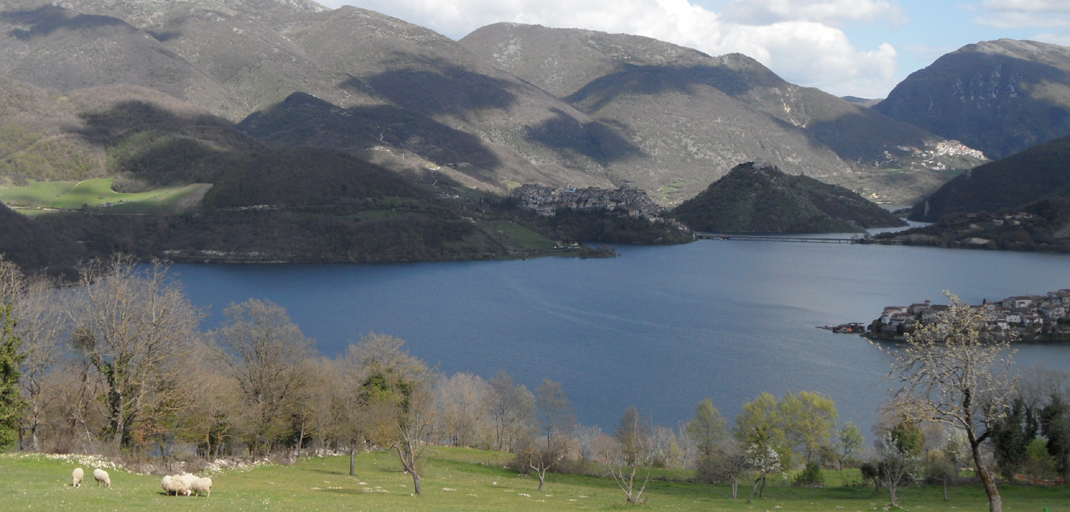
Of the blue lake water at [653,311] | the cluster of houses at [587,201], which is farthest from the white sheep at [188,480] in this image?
the cluster of houses at [587,201]

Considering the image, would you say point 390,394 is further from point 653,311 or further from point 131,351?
point 653,311

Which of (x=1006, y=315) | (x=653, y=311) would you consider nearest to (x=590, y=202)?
(x=653, y=311)

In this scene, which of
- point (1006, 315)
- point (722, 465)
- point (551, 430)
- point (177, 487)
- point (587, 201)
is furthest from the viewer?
point (587, 201)

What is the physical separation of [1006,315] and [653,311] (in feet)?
106

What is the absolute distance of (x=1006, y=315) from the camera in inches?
2714

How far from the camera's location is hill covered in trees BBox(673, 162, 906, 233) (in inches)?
6821

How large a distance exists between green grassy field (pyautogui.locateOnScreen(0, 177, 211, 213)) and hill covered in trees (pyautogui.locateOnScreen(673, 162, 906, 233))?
10814 centimetres

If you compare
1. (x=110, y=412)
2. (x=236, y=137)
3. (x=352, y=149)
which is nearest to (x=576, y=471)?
(x=110, y=412)

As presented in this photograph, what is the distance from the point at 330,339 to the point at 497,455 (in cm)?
3332

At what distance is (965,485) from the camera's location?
28.9 meters

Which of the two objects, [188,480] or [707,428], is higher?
[188,480]

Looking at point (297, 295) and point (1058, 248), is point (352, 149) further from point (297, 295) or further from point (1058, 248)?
point (1058, 248)

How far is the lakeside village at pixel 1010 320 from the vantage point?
66562 millimetres

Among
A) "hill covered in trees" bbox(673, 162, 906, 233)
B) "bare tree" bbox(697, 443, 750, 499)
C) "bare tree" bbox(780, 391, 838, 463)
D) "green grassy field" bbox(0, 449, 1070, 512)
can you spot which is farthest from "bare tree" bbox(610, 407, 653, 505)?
"hill covered in trees" bbox(673, 162, 906, 233)
